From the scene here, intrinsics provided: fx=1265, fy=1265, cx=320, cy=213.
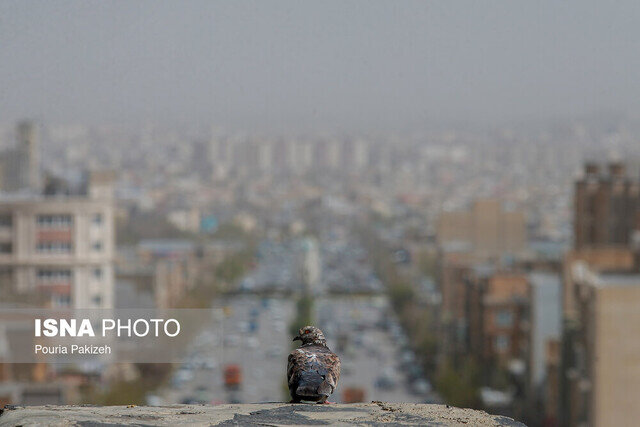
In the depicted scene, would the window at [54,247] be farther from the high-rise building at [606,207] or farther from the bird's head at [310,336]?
the bird's head at [310,336]

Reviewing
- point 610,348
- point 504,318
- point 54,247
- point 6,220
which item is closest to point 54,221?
point 54,247

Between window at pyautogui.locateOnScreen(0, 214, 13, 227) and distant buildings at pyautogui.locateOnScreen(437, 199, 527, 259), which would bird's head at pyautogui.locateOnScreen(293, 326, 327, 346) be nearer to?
window at pyautogui.locateOnScreen(0, 214, 13, 227)

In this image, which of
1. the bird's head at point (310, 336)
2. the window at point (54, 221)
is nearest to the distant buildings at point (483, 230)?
the window at point (54, 221)

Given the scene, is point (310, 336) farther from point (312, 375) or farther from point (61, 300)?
point (61, 300)

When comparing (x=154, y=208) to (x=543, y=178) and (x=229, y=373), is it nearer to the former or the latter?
(x=229, y=373)

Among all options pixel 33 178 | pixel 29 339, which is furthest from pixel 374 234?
pixel 29 339
